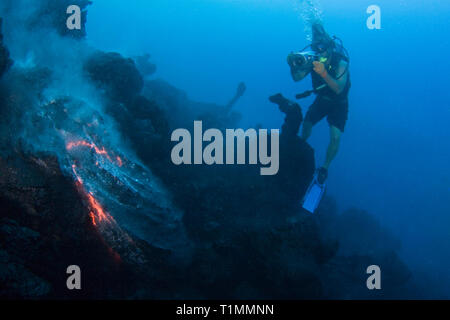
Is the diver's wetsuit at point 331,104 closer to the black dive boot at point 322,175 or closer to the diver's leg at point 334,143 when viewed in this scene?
the diver's leg at point 334,143

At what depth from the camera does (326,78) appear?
477cm

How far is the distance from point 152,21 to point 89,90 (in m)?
100

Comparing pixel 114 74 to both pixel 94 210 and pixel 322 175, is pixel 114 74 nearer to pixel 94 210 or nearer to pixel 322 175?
pixel 94 210

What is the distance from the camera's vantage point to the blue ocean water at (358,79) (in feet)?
91.6

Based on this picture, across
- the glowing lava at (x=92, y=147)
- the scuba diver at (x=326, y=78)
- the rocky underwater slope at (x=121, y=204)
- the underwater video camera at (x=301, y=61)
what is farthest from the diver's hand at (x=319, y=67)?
the glowing lava at (x=92, y=147)

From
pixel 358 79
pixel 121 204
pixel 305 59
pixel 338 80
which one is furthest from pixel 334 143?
pixel 358 79

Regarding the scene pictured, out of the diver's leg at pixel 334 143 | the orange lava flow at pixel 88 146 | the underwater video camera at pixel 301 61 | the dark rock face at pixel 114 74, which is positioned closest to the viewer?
the orange lava flow at pixel 88 146

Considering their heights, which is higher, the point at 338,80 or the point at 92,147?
the point at 338,80

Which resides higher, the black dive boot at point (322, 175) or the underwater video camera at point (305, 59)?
the underwater video camera at point (305, 59)

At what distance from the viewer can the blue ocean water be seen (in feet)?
91.6

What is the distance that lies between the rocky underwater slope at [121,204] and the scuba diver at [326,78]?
36.9 inches

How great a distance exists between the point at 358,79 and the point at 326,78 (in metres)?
76.8

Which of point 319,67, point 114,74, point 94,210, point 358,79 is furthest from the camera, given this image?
point 358,79

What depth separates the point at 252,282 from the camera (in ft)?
13.3
